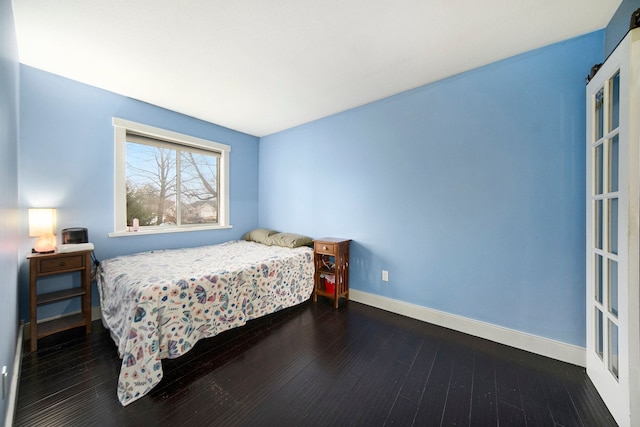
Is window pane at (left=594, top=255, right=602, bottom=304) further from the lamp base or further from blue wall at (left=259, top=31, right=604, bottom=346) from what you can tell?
the lamp base

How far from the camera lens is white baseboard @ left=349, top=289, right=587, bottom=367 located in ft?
5.71

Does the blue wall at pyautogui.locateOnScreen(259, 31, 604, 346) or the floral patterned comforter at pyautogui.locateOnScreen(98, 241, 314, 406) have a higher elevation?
the blue wall at pyautogui.locateOnScreen(259, 31, 604, 346)

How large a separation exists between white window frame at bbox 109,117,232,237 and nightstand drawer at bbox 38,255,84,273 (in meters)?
0.48

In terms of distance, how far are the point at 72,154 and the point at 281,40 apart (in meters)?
2.36

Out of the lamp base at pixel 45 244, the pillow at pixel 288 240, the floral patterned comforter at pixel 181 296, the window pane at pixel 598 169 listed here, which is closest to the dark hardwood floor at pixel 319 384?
the floral patterned comforter at pixel 181 296

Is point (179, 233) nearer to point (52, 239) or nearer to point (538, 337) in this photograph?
point (52, 239)

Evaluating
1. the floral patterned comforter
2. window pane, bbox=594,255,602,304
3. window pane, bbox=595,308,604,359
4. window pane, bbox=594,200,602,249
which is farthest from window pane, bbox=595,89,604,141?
the floral patterned comforter

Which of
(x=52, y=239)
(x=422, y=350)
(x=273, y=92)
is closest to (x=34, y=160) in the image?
(x=52, y=239)

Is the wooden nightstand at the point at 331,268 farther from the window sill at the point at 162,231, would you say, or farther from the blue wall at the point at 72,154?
the blue wall at the point at 72,154

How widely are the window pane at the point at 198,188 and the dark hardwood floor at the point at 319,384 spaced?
169 cm

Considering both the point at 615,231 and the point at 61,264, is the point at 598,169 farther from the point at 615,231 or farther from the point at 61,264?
the point at 61,264

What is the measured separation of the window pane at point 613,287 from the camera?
1.40 metres

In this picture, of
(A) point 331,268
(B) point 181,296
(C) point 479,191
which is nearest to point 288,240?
(A) point 331,268

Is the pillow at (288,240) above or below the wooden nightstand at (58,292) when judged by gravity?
above
